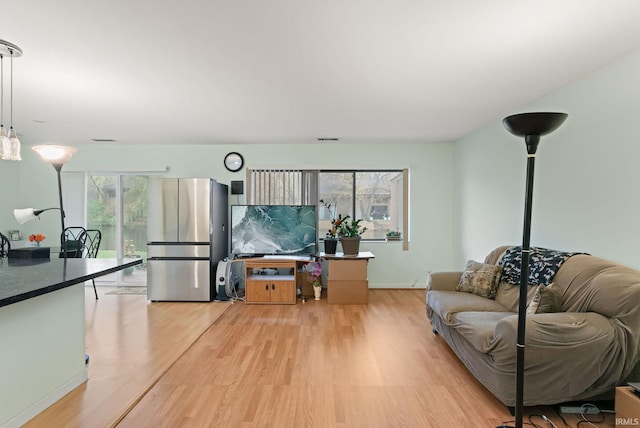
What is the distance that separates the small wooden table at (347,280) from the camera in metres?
4.76

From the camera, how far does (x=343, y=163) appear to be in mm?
5500

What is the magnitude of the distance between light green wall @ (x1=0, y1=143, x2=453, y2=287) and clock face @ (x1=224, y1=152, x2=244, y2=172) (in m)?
0.08

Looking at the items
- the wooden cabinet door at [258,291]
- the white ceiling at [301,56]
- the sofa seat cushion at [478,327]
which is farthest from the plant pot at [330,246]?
the sofa seat cushion at [478,327]

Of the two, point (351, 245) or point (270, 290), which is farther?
point (351, 245)

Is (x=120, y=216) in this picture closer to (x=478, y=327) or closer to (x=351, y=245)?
(x=351, y=245)

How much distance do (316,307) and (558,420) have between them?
2.89 meters

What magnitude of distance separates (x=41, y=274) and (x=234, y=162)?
3572 mm

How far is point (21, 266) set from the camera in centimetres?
250

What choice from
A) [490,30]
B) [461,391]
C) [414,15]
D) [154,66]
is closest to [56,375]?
[154,66]

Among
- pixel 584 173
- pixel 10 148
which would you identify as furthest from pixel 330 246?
pixel 10 148

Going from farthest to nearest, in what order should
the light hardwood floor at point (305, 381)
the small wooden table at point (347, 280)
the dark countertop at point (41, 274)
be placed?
1. the small wooden table at point (347, 280)
2. the light hardwood floor at point (305, 381)
3. the dark countertop at point (41, 274)

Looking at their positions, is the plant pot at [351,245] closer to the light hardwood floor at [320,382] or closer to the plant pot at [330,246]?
the plant pot at [330,246]

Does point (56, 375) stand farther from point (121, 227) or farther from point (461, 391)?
point (121, 227)

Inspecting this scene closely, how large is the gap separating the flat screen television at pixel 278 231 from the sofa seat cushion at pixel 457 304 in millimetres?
2183
